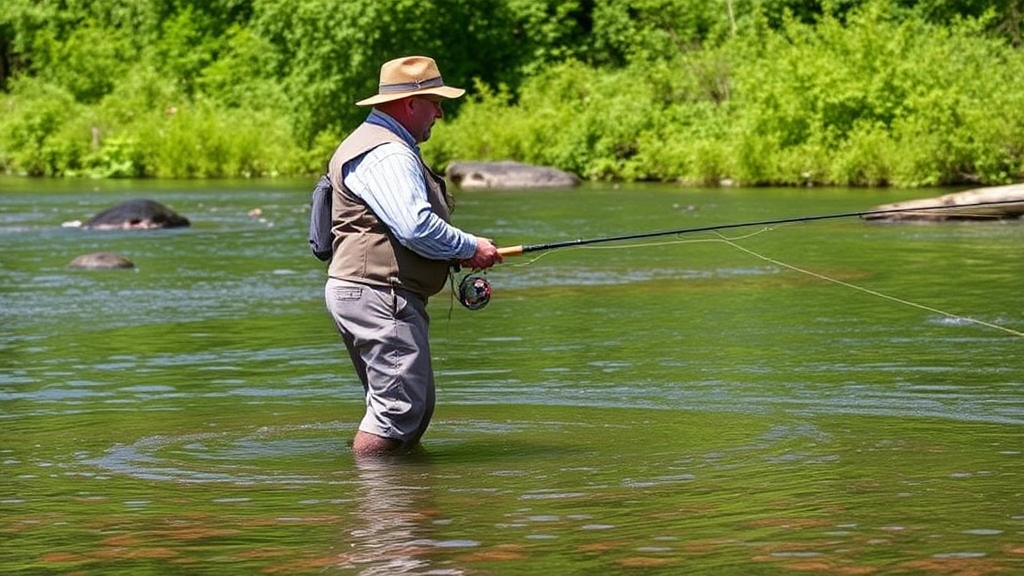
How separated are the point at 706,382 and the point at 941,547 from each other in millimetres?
4203

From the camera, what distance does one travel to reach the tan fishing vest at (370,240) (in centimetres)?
683

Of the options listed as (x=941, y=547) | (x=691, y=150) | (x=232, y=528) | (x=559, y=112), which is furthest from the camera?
(x=559, y=112)

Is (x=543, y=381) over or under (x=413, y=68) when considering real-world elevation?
under

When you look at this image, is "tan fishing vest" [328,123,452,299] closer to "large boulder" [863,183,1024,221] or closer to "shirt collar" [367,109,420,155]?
"shirt collar" [367,109,420,155]

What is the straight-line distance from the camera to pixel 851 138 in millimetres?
32219

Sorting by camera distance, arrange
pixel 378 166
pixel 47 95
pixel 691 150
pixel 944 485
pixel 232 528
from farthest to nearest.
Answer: pixel 47 95, pixel 691 150, pixel 378 166, pixel 944 485, pixel 232 528

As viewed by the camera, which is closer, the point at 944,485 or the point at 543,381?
the point at 944,485

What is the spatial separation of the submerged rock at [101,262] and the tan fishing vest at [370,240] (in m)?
11.2

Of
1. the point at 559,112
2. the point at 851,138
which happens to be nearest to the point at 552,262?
the point at 851,138

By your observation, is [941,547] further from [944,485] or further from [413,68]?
[413,68]

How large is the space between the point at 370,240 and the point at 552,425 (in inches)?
60.8

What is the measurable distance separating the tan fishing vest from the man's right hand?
5.1 inches

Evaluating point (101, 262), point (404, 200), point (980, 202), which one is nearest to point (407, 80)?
point (404, 200)

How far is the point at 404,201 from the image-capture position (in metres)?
6.66
